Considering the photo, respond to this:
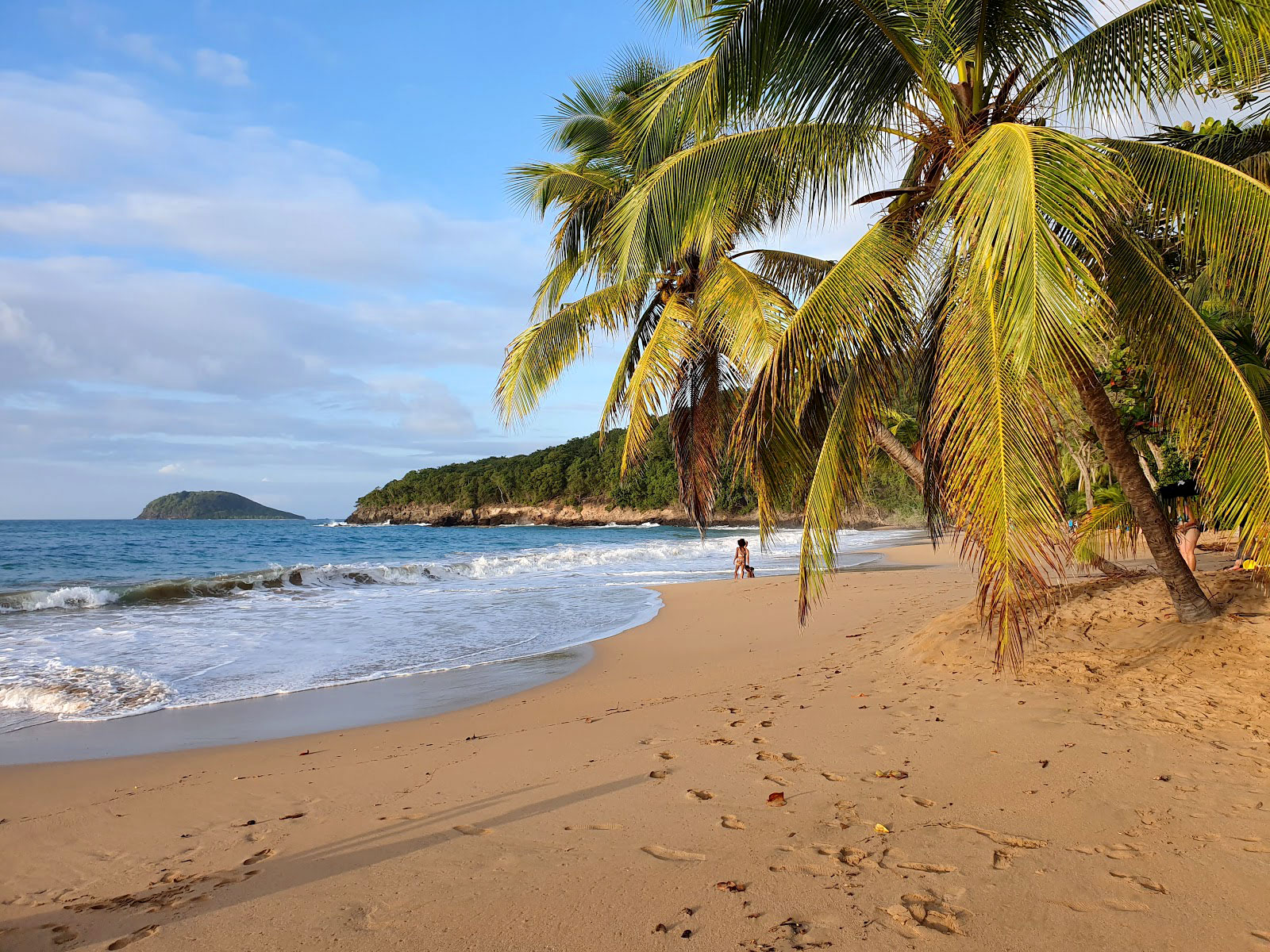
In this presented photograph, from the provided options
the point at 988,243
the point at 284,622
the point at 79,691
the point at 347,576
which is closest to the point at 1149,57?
the point at 988,243

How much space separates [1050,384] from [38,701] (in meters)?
8.92

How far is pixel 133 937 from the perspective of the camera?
2912 mm

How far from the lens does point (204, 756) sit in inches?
222

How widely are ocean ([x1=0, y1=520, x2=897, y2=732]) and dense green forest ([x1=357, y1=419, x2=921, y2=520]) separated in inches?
1788

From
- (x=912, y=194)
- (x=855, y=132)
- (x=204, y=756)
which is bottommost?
(x=204, y=756)

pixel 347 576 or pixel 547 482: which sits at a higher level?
pixel 547 482

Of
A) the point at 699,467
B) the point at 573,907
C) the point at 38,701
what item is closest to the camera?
the point at 573,907

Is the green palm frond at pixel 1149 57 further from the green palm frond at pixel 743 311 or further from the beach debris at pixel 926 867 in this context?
the beach debris at pixel 926 867

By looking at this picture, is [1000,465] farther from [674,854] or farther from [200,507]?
[200,507]

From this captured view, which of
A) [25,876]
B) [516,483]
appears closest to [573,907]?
[25,876]

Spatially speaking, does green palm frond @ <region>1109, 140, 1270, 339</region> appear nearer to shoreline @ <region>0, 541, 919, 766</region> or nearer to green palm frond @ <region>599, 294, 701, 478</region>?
green palm frond @ <region>599, 294, 701, 478</region>

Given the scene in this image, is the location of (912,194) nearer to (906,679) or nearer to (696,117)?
(696,117)

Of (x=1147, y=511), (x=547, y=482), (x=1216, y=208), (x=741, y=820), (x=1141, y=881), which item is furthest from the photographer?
(x=547, y=482)

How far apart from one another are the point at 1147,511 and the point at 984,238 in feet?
9.90
